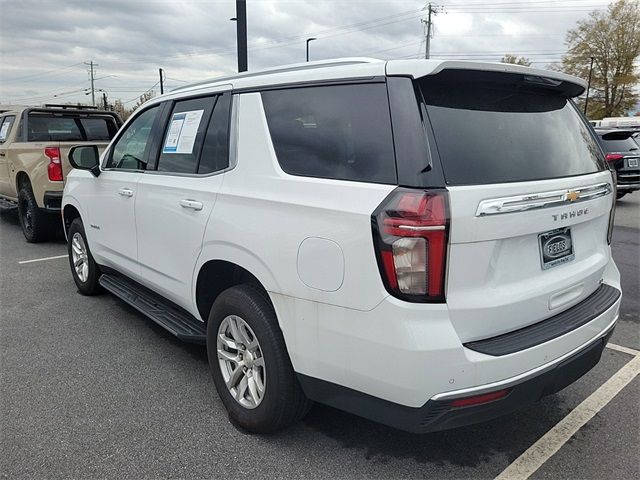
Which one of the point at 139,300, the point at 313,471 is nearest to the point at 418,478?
the point at 313,471

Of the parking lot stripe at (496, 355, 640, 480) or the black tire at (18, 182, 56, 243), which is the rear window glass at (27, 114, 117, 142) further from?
the parking lot stripe at (496, 355, 640, 480)

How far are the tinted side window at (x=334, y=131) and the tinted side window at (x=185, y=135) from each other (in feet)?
2.13

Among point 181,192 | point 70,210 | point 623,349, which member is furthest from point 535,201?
point 70,210

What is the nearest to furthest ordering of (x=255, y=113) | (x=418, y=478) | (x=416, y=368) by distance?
(x=416, y=368)
(x=418, y=478)
(x=255, y=113)

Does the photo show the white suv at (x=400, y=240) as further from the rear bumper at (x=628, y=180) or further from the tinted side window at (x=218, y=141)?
the rear bumper at (x=628, y=180)

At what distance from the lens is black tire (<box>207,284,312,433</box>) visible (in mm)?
2469

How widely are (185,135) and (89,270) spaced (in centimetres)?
230

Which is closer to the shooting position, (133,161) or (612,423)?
(612,423)

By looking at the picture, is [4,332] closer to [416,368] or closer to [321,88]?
[321,88]

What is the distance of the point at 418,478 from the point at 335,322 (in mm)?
930

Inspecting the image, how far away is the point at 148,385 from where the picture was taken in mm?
3322

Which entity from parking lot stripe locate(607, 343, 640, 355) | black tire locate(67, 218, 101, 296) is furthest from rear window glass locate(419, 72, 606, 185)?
black tire locate(67, 218, 101, 296)

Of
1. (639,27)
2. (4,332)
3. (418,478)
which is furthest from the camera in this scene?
(639,27)

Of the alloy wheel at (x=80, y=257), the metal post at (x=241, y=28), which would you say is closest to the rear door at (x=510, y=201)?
the alloy wheel at (x=80, y=257)
